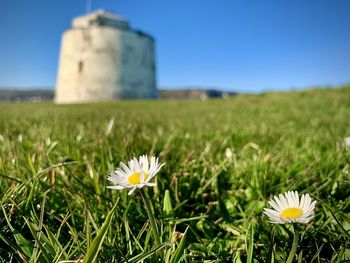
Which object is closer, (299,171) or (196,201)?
(196,201)

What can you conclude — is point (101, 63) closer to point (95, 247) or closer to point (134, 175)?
point (134, 175)

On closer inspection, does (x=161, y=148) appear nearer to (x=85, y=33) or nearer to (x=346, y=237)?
(x=346, y=237)

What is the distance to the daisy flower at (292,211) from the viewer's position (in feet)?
1.96

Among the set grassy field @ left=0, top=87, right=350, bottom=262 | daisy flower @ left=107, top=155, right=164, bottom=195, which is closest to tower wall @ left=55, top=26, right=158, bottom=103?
grassy field @ left=0, top=87, right=350, bottom=262

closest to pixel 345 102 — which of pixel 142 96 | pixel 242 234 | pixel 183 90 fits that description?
pixel 242 234

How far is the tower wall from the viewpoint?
985 inches

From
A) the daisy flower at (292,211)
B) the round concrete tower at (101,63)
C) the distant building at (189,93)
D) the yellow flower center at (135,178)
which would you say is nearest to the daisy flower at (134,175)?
the yellow flower center at (135,178)

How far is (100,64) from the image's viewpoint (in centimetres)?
2492

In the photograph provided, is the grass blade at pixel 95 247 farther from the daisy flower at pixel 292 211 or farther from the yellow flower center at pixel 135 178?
the daisy flower at pixel 292 211

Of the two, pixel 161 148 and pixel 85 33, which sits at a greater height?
pixel 85 33

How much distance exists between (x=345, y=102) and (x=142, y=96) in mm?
21783

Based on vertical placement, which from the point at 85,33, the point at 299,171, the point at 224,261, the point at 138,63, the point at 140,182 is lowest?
the point at 224,261

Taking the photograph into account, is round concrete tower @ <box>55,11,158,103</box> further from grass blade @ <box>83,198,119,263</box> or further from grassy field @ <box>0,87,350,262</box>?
grass blade @ <box>83,198,119,263</box>

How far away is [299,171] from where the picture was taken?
4.27 ft
